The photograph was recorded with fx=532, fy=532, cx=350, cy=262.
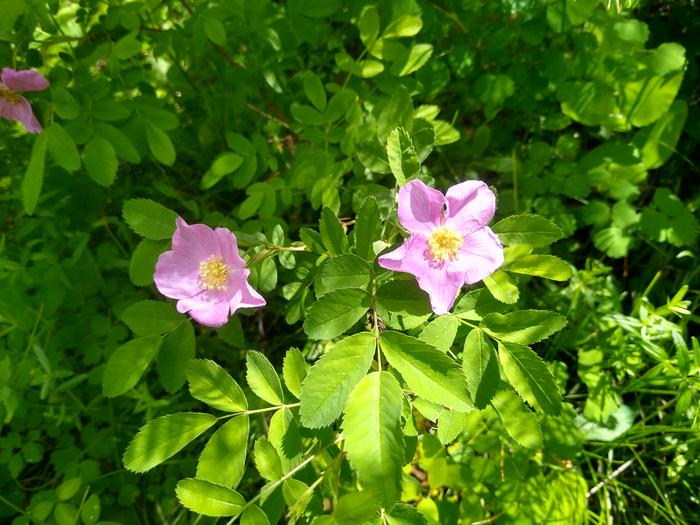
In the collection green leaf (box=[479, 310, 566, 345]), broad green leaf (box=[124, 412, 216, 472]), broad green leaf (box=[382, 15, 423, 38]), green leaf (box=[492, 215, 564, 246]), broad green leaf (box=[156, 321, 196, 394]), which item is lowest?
broad green leaf (box=[156, 321, 196, 394])

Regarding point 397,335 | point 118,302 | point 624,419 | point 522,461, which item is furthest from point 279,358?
point 624,419

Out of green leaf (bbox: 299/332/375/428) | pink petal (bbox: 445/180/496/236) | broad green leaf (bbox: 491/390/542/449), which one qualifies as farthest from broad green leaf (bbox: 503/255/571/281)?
green leaf (bbox: 299/332/375/428)

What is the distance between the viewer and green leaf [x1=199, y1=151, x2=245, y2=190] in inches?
68.4

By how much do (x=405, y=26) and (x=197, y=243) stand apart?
94cm

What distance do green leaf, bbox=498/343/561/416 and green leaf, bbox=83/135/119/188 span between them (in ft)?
3.81

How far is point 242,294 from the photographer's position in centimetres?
132

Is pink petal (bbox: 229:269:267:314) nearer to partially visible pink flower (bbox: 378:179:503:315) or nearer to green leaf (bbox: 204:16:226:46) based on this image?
partially visible pink flower (bbox: 378:179:503:315)

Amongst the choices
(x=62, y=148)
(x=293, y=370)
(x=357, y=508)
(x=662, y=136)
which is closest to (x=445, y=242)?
(x=293, y=370)

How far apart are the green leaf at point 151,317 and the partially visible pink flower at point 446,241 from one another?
0.62 m

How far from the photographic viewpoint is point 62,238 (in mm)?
1978

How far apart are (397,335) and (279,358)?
1176mm

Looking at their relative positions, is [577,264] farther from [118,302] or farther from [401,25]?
[118,302]

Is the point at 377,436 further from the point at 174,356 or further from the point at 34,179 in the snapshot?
the point at 34,179

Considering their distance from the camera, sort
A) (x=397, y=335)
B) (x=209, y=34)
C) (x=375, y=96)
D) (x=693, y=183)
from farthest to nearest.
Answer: (x=693, y=183) < (x=375, y=96) < (x=209, y=34) < (x=397, y=335)
